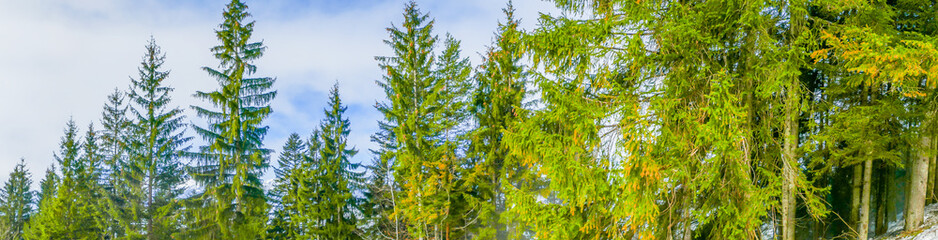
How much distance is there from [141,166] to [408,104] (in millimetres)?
13137

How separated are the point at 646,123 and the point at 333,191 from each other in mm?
16927

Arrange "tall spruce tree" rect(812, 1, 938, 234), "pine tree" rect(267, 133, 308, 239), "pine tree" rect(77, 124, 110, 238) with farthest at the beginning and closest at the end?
"pine tree" rect(77, 124, 110, 238), "pine tree" rect(267, 133, 308, 239), "tall spruce tree" rect(812, 1, 938, 234)

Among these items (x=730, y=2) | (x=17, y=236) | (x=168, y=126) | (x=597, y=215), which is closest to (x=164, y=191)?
(x=168, y=126)

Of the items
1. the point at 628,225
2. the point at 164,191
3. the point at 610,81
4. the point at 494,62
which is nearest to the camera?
the point at 628,225

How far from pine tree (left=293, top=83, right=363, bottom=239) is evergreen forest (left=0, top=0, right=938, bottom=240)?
0.16 m

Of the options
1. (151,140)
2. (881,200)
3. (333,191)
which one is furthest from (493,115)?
(151,140)

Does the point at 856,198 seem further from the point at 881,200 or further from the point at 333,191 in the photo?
the point at 333,191

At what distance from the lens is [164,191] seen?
86.1 ft

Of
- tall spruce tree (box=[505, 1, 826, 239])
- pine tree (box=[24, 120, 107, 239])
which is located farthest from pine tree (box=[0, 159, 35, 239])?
tall spruce tree (box=[505, 1, 826, 239])

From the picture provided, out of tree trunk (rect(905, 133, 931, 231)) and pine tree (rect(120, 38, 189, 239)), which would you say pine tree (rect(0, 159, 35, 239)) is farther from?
tree trunk (rect(905, 133, 931, 231))

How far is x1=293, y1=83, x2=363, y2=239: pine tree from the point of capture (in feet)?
68.4

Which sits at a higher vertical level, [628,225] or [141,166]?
[141,166]

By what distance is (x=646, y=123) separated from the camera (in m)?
6.28

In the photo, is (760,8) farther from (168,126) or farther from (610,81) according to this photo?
(168,126)
